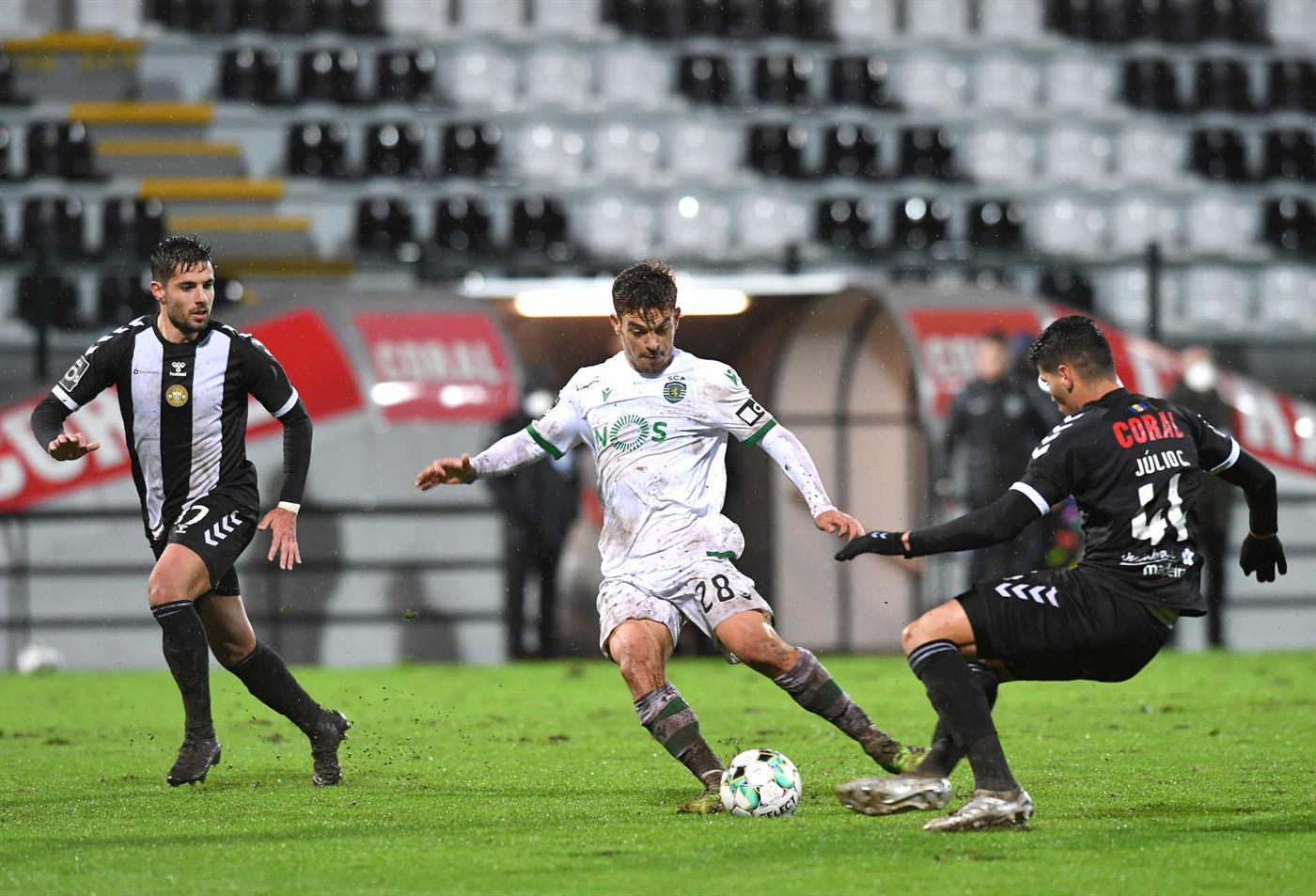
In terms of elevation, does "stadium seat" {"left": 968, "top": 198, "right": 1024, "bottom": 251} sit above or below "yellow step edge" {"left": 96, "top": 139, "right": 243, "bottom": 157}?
below

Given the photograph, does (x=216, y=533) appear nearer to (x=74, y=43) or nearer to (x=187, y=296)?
(x=187, y=296)

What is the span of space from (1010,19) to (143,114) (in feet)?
33.0

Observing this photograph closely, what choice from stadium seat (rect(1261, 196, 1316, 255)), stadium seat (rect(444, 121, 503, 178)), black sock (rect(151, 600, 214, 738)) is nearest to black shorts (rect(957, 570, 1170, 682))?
black sock (rect(151, 600, 214, 738))

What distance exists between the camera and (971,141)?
22891mm

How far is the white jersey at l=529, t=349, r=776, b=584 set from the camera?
272 inches

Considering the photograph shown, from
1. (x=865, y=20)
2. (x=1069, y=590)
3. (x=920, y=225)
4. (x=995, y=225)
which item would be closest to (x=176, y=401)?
(x=1069, y=590)

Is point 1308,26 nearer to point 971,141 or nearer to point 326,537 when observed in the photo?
point 971,141

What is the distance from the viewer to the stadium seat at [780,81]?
22.5 meters

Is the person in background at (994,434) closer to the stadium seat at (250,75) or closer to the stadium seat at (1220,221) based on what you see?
the stadium seat at (1220,221)

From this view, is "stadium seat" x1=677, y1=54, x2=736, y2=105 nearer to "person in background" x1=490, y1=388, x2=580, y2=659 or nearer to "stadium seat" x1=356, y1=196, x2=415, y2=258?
"stadium seat" x1=356, y1=196, x2=415, y2=258

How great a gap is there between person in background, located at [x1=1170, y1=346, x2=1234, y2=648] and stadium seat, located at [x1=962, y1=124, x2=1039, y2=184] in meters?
7.97

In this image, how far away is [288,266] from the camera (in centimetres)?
2052

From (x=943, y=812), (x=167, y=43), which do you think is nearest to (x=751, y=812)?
(x=943, y=812)

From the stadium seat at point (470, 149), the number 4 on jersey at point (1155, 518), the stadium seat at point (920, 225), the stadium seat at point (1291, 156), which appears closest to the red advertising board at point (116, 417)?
the stadium seat at point (470, 149)
